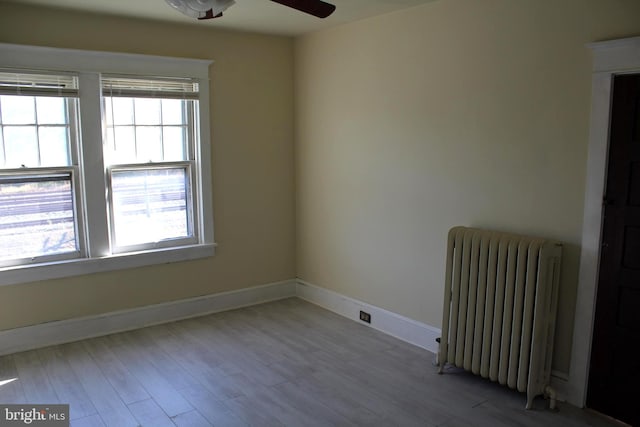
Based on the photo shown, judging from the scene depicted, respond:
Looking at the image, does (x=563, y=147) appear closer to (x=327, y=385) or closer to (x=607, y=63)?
(x=607, y=63)

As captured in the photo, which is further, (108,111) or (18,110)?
(108,111)

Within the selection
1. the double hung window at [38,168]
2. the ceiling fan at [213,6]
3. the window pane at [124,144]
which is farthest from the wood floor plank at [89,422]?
the ceiling fan at [213,6]

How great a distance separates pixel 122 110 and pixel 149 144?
0.35 metres

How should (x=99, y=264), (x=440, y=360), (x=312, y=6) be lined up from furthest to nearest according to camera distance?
(x=99, y=264)
(x=440, y=360)
(x=312, y=6)

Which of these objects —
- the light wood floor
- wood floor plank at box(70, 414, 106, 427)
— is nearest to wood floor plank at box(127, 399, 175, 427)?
the light wood floor

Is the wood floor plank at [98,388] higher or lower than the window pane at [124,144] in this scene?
lower

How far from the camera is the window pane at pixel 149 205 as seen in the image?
4430 millimetres

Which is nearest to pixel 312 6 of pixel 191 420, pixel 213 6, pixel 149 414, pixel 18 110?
pixel 213 6

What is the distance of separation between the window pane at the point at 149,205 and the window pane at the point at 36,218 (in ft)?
1.20

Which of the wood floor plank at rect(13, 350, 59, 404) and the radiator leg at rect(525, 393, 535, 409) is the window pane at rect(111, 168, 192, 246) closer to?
the wood floor plank at rect(13, 350, 59, 404)

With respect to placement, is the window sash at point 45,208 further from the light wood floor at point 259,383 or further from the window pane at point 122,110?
the light wood floor at point 259,383

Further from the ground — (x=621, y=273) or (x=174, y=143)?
(x=174, y=143)

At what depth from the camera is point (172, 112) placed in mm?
4590

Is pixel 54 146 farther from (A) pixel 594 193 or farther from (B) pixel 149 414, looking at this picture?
(A) pixel 594 193
